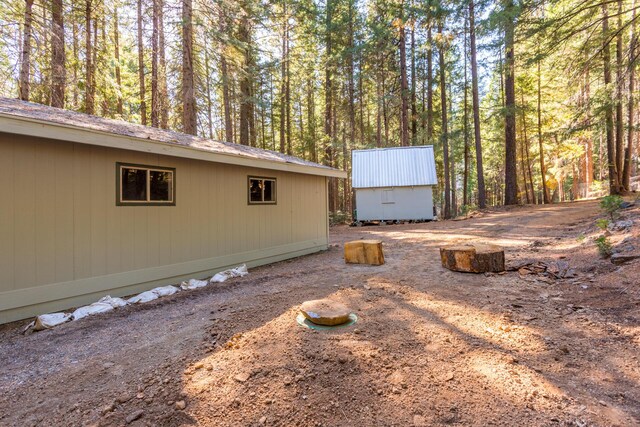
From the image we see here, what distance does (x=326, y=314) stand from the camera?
122 inches

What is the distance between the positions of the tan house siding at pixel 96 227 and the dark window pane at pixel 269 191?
1.75 ft

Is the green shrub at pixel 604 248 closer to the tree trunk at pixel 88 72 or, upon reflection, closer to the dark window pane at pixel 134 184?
the dark window pane at pixel 134 184

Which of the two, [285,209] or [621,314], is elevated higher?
[285,209]

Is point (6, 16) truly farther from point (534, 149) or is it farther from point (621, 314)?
point (534, 149)

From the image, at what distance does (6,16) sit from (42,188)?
24.7 ft

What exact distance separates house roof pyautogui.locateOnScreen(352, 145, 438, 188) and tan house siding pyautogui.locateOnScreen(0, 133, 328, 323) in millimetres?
10442

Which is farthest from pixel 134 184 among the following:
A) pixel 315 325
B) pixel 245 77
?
pixel 245 77

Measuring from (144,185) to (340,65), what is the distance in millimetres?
15393

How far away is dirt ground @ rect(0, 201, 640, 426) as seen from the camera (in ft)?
6.48

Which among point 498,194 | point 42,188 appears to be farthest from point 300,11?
point 498,194

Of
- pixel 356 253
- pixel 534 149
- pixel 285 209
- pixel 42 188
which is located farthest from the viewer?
pixel 534 149

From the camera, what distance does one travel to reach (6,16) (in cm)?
796

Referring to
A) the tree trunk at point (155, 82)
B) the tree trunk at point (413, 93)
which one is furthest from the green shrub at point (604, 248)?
the tree trunk at point (413, 93)

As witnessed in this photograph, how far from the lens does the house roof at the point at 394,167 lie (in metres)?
15.8
